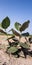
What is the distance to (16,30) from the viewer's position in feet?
6.92

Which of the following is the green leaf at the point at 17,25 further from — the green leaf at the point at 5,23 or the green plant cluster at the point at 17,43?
the green leaf at the point at 5,23

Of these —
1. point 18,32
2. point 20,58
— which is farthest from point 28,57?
point 18,32

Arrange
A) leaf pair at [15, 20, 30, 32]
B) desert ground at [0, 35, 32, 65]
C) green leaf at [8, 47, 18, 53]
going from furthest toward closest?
leaf pair at [15, 20, 30, 32]
green leaf at [8, 47, 18, 53]
desert ground at [0, 35, 32, 65]

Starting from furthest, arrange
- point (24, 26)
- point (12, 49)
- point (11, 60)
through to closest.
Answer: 1. point (24, 26)
2. point (12, 49)
3. point (11, 60)

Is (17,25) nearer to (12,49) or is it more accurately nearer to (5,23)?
(5,23)

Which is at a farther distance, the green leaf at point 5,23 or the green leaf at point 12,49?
the green leaf at point 5,23

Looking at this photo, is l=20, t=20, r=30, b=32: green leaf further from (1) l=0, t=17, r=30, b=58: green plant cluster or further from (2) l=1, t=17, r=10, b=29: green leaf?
(2) l=1, t=17, r=10, b=29: green leaf

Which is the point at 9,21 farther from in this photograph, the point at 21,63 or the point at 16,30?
the point at 21,63

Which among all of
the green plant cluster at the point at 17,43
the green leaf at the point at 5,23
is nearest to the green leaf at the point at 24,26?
the green plant cluster at the point at 17,43

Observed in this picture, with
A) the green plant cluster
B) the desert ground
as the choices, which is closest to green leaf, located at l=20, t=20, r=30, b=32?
the green plant cluster

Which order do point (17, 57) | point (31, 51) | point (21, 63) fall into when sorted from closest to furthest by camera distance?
point (21, 63) → point (17, 57) → point (31, 51)

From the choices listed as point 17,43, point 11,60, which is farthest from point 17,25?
point 11,60

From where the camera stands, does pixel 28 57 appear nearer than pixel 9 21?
Yes

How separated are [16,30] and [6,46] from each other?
243 millimetres
